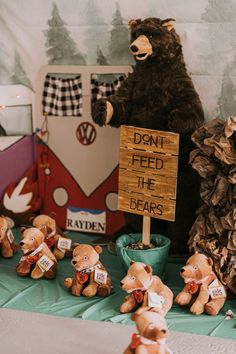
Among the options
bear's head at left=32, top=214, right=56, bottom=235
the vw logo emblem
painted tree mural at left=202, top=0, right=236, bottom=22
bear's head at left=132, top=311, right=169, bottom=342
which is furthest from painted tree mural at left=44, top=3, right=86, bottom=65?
bear's head at left=132, top=311, right=169, bottom=342

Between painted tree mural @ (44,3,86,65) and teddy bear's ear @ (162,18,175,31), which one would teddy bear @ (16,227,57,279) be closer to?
painted tree mural @ (44,3,86,65)

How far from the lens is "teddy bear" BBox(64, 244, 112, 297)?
70.7 inches

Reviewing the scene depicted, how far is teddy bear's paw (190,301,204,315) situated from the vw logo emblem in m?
0.87

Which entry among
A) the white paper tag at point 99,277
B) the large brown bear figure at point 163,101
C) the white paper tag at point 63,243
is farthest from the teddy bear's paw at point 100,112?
the white paper tag at point 99,277

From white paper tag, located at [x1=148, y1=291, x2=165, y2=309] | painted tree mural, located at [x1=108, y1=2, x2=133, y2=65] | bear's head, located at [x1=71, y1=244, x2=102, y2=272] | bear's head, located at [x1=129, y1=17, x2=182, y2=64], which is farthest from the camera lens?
painted tree mural, located at [x1=108, y1=2, x2=133, y2=65]

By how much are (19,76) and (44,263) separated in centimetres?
85

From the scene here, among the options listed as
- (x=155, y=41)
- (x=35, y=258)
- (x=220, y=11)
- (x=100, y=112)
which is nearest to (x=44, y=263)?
(x=35, y=258)

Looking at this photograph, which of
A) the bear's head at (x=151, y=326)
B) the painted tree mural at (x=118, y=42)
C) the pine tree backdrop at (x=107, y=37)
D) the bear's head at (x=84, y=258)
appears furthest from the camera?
the painted tree mural at (x=118, y=42)

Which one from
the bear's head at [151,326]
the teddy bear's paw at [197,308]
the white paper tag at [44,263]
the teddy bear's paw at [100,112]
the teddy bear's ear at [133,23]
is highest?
the teddy bear's ear at [133,23]

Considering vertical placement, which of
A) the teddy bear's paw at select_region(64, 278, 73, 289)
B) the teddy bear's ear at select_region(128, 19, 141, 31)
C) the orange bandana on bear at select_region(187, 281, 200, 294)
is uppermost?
the teddy bear's ear at select_region(128, 19, 141, 31)

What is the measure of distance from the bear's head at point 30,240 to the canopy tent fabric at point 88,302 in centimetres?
11

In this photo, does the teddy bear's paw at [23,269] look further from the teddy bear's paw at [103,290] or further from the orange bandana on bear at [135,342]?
the orange bandana on bear at [135,342]

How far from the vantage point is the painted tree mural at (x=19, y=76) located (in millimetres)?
2346

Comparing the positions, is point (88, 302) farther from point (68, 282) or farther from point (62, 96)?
point (62, 96)
